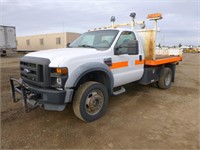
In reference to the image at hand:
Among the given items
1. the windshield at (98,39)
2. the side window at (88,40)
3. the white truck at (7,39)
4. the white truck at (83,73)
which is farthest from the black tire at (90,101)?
the white truck at (7,39)

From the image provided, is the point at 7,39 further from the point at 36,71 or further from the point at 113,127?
the point at 113,127

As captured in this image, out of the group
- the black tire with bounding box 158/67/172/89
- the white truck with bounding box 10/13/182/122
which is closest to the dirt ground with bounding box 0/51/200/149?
the white truck with bounding box 10/13/182/122

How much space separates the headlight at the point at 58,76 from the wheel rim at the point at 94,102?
2.18ft

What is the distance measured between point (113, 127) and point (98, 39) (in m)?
2.24

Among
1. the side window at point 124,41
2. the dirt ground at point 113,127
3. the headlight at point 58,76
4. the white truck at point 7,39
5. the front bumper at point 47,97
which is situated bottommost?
the dirt ground at point 113,127

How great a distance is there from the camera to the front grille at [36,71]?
3.01m

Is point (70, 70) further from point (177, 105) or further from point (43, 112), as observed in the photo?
point (177, 105)

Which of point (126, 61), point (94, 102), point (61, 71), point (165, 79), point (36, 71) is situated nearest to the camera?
point (61, 71)

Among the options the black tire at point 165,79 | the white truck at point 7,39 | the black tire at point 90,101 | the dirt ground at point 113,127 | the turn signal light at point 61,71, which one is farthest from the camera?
the white truck at point 7,39

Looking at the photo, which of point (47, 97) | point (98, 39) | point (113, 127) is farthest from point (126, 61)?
point (47, 97)

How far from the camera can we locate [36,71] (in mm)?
3146

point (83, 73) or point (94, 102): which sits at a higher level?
point (83, 73)

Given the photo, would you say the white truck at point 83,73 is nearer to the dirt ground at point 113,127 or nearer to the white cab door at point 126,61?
the white cab door at point 126,61

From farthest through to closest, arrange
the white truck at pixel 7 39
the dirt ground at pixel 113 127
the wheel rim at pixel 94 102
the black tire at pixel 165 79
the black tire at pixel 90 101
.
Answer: the white truck at pixel 7 39 < the black tire at pixel 165 79 < the wheel rim at pixel 94 102 < the black tire at pixel 90 101 < the dirt ground at pixel 113 127
